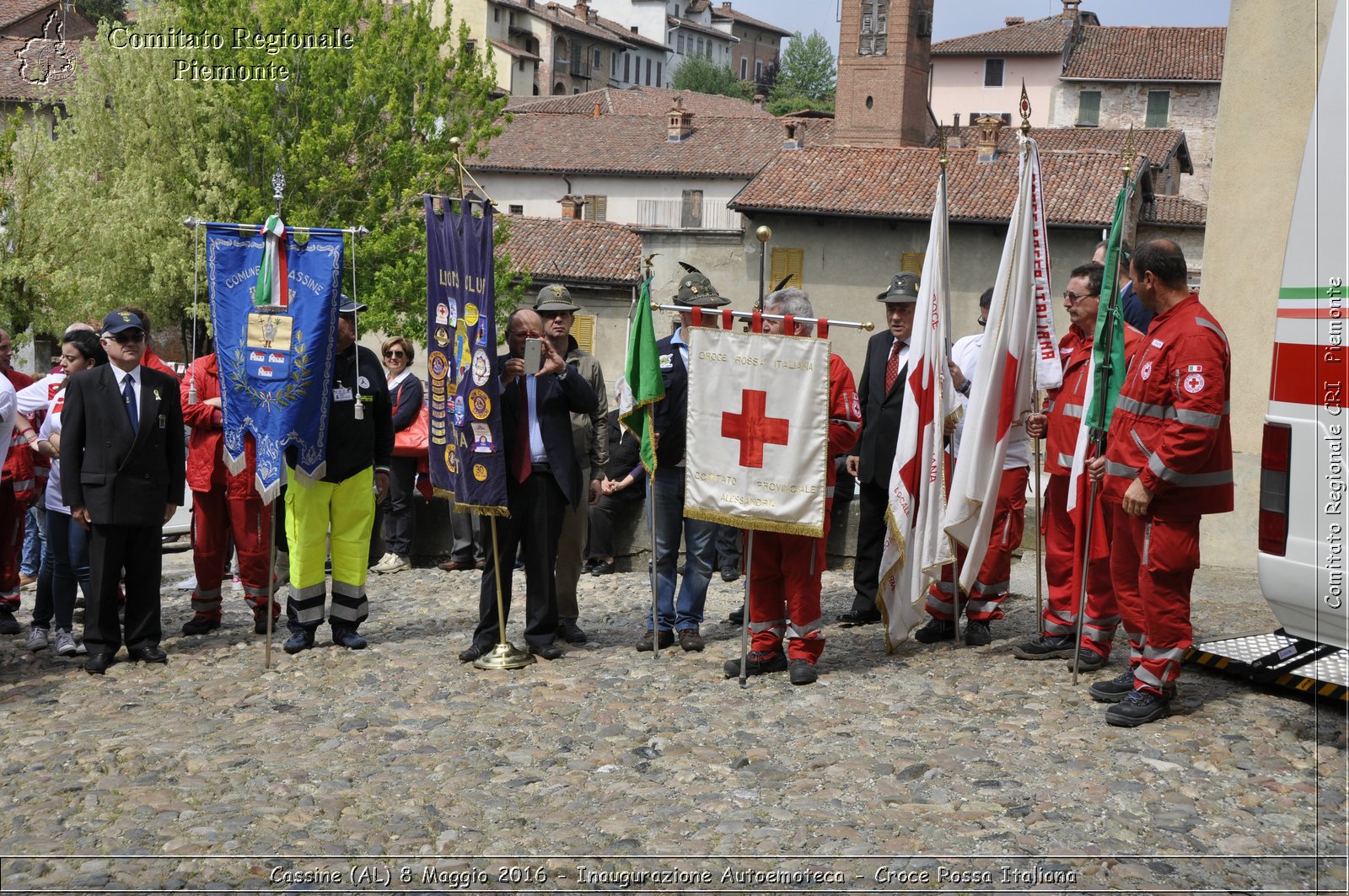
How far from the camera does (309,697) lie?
7836 mm

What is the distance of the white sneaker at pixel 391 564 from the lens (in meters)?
12.4

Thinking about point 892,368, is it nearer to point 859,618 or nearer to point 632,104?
point 859,618

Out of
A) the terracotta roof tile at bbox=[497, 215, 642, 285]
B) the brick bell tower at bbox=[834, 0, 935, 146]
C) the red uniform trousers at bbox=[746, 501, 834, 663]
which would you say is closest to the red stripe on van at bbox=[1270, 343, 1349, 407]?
the red uniform trousers at bbox=[746, 501, 834, 663]

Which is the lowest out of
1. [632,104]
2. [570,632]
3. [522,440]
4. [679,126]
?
[570,632]

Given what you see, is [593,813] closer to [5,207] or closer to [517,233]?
[5,207]

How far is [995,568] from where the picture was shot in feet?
28.8

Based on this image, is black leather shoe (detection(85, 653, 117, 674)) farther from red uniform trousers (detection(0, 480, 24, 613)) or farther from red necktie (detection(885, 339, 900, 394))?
red necktie (detection(885, 339, 900, 394))

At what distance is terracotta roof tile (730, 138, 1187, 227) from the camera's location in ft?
137

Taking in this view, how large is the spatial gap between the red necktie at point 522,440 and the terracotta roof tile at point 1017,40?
7150cm

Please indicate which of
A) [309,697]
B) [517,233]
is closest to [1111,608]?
[309,697]

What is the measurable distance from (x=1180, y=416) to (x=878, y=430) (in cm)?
287

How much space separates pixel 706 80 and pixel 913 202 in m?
63.4

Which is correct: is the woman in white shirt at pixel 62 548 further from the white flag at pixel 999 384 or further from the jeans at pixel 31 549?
the white flag at pixel 999 384

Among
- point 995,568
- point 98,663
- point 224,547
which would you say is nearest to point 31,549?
point 224,547
